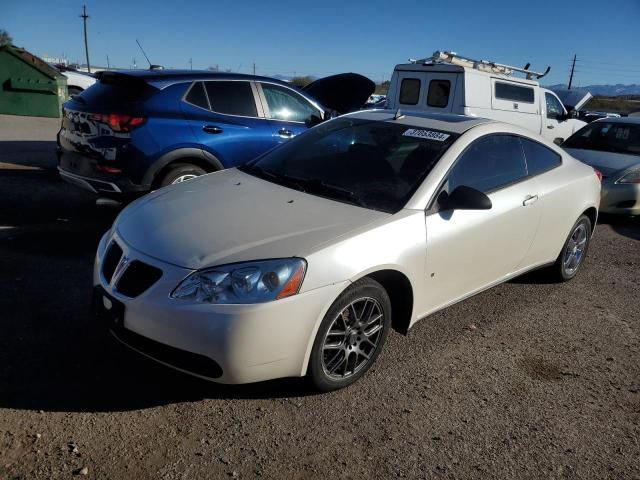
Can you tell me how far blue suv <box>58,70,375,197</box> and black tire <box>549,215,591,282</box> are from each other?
10.2ft

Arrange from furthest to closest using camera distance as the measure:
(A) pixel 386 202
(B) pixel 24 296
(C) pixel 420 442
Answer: (B) pixel 24 296
(A) pixel 386 202
(C) pixel 420 442

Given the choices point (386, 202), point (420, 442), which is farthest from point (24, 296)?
point (420, 442)

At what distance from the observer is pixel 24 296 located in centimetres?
391

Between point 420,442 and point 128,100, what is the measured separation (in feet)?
14.3

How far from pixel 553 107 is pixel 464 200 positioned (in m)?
11.0

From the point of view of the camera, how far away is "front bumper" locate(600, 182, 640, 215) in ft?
23.6

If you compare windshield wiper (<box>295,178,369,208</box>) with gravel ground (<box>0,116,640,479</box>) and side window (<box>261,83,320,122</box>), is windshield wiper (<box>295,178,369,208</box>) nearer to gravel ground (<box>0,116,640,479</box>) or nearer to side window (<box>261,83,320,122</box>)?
gravel ground (<box>0,116,640,479</box>)

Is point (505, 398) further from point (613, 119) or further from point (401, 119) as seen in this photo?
point (613, 119)

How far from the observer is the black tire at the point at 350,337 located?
2834mm

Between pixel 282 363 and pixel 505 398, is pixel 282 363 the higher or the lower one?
the higher one

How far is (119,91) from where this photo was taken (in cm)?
553

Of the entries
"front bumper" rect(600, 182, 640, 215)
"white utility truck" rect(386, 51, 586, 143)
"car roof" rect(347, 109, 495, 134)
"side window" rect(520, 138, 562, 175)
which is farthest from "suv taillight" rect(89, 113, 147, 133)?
"white utility truck" rect(386, 51, 586, 143)

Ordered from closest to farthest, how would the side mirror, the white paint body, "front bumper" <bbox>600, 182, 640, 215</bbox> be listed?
the side mirror < "front bumper" <bbox>600, 182, 640, 215</bbox> < the white paint body

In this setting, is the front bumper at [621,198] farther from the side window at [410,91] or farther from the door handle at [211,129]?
the door handle at [211,129]
